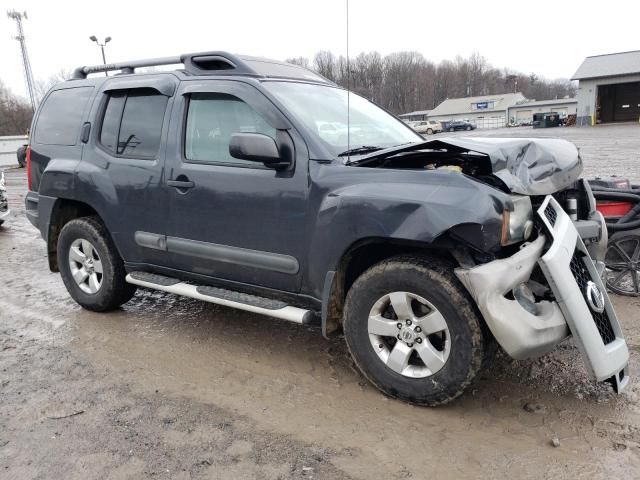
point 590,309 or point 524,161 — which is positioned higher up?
point 524,161

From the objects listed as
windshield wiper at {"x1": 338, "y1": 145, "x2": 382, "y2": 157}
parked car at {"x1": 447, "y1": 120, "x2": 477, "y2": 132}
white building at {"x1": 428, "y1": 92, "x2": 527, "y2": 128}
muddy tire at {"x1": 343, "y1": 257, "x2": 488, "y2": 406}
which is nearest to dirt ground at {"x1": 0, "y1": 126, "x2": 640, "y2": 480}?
muddy tire at {"x1": 343, "y1": 257, "x2": 488, "y2": 406}

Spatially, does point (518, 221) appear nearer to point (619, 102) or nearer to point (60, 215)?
point (60, 215)

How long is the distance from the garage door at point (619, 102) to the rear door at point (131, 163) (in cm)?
4767

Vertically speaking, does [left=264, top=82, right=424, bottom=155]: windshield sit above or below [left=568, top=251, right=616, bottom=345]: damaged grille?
above

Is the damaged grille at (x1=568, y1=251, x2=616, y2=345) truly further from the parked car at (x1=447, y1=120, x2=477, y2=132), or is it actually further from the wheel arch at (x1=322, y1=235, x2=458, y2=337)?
the parked car at (x1=447, y1=120, x2=477, y2=132)

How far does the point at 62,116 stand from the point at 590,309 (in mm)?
4549

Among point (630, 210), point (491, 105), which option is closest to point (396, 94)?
point (491, 105)

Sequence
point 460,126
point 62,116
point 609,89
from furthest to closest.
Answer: point 460,126 < point 609,89 < point 62,116

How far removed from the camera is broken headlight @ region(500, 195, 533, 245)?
2.74 m

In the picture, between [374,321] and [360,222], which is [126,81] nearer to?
[360,222]

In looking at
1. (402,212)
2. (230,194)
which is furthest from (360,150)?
(230,194)

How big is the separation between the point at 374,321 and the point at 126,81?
2.93 m

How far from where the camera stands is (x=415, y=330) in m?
3.01

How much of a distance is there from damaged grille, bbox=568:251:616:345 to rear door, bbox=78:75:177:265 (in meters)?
2.81
